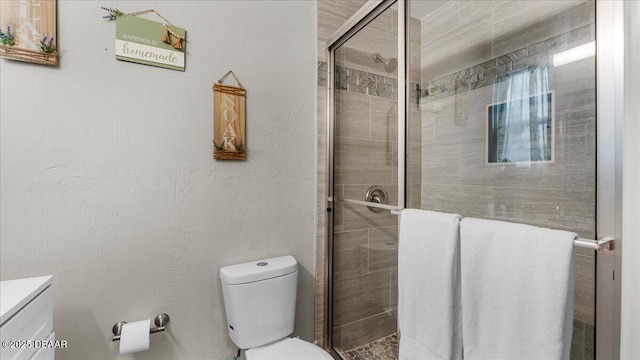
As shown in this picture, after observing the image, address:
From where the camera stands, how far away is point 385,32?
3.95 feet

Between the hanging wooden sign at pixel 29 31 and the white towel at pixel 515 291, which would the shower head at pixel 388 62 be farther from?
the hanging wooden sign at pixel 29 31

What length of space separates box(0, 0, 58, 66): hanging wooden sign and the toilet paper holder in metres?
1.03

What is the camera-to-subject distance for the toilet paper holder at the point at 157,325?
1125mm

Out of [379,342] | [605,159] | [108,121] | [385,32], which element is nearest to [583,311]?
[605,159]

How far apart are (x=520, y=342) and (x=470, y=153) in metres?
0.83

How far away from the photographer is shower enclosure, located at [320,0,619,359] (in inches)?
39.0

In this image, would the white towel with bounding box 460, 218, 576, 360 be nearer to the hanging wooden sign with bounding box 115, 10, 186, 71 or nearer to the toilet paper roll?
the toilet paper roll

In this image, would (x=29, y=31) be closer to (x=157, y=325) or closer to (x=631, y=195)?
(x=157, y=325)

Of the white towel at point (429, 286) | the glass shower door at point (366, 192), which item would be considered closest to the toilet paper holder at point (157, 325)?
the glass shower door at point (366, 192)

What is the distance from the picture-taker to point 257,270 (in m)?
1.28

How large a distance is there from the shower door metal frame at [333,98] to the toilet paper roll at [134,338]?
2.86 feet

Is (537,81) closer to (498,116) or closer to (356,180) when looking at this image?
(498,116)

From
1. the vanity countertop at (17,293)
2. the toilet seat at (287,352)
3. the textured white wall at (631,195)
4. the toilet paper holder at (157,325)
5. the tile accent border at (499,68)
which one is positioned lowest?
the toilet seat at (287,352)

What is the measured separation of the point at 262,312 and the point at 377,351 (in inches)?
24.8
